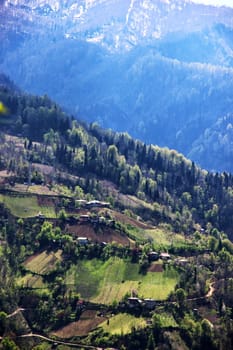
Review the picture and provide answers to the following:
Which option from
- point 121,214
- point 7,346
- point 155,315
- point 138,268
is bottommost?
Answer: point 7,346

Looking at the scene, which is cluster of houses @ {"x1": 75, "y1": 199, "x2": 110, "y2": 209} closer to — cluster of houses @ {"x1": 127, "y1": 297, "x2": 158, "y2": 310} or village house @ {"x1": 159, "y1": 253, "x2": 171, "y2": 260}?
village house @ {"x1": 159, "y1": 253, "x2": 171, "y2": 260}

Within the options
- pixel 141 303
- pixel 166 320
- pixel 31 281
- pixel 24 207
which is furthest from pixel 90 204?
pixel 166 320

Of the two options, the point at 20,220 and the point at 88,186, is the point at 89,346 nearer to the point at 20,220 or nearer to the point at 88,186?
the point at 20,220

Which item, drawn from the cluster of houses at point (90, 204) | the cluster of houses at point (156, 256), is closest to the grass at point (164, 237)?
the cluster of houses at point (156, 256)

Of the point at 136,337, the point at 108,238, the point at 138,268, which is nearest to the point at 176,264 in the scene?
the point at 138,268

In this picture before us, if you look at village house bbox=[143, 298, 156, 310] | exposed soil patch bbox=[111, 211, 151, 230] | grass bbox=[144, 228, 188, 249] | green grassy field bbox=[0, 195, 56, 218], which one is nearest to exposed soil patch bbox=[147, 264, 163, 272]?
grass bbox=[144, 228, 188, 249]

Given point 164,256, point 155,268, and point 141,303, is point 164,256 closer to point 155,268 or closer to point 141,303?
point 155,268
